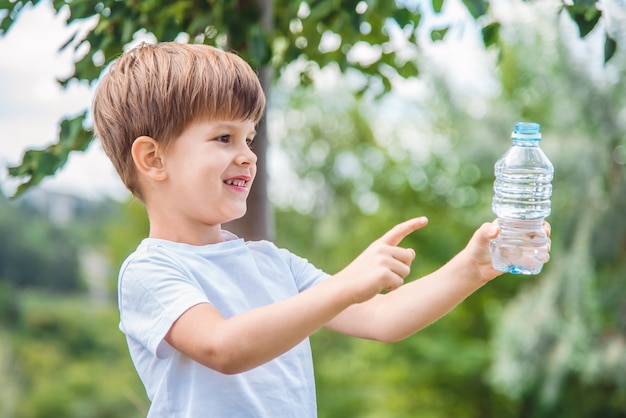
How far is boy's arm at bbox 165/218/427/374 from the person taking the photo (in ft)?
4.36

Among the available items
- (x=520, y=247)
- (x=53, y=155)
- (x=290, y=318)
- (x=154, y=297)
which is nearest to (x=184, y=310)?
(x=154, y=297)

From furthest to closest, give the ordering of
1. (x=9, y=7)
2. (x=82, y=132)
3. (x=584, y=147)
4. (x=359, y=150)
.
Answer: (x=359, y=150), (x=584, y=147), (x=82, y=132), (x=9, y=7)

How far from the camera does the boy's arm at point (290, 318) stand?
Result: 1330 millimetres

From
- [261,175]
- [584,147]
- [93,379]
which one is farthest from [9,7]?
[93,379]

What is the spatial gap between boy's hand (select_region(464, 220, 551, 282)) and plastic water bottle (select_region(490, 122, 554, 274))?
0.01m

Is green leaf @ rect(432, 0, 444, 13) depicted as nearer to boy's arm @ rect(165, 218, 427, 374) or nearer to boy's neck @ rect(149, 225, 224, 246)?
boy's neck @ rect(149, 225, 224, 246)

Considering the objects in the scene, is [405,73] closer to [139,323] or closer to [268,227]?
[268,227]

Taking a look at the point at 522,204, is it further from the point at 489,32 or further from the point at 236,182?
the point at 489,32

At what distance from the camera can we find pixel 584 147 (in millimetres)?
8047

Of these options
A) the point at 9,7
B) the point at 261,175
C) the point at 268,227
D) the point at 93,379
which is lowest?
the point at 93,379

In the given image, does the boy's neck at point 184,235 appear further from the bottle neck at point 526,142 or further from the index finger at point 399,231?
the bottle neck at point 526,142

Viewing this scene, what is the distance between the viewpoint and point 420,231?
1377 centimetres

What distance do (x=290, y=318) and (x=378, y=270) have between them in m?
0.16

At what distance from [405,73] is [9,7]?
1559 millimetres
